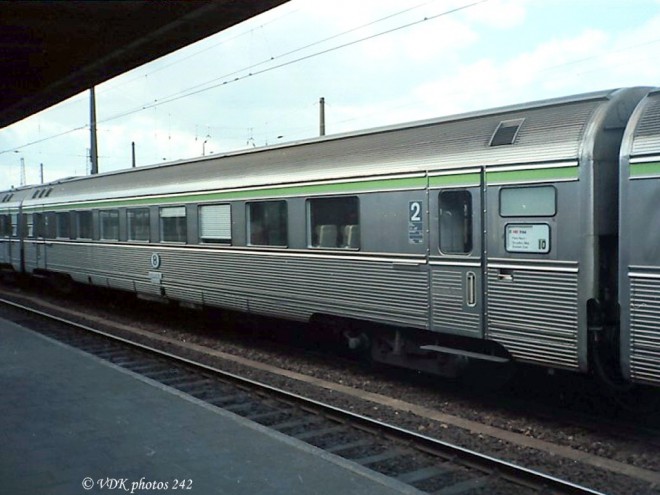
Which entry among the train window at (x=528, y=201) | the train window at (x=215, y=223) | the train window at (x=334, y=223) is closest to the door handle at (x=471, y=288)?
the train window at (x=528, y=201)

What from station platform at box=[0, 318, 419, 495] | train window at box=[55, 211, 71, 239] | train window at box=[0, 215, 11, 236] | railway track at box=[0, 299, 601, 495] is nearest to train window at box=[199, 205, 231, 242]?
railway track at box=[0, 299, 601, 495]

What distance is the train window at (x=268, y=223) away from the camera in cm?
1050

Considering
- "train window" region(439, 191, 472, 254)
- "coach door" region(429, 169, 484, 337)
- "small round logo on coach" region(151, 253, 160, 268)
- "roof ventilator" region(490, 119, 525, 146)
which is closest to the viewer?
"roof ventilator" region(490, 119, 525, 146)

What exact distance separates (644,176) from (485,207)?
1.71m

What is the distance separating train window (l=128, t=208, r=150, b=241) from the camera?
14.5 meters

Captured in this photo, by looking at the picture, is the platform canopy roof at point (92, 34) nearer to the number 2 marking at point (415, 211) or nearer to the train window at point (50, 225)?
the number 2 marking at point (415, 211)

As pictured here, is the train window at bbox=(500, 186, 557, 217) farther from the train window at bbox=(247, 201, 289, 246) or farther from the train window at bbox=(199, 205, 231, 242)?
the train window at bbox=(199, 205, 231, 242)

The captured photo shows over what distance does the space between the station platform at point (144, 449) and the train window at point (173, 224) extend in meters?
4.66

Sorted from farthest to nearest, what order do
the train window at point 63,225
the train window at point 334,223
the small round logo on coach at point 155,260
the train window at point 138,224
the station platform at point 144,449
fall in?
1. the train window at point 63,225
2. the train window at point 138,224
3. the small round logo on coach at point 155,260
4. the train window at point 334,223
5. the station platform at point 144,449

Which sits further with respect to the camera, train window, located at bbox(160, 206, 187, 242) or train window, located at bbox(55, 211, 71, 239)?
train window, located at bbox(55, 211, 71, 239)

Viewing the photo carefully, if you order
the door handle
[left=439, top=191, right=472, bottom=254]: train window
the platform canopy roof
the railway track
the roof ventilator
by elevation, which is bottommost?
the railway track

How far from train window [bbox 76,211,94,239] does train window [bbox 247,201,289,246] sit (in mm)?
7330

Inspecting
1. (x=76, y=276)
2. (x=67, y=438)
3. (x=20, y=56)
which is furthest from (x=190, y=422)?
(x=76, y=276)

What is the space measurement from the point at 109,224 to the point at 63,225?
3.35 m
